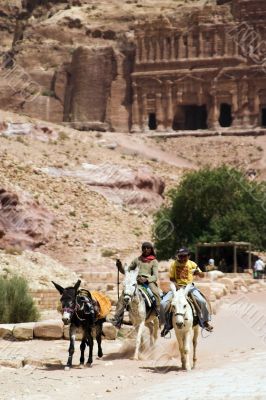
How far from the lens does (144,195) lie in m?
60.2

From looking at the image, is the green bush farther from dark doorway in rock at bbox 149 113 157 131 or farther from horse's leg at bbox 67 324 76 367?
dark doorway in rock at bbox 149 113 157 131

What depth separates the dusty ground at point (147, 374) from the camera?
48.1 ft

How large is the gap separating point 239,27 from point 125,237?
3934 cm

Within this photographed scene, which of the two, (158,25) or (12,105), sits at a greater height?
(158,25)

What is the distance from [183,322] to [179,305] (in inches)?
12.1

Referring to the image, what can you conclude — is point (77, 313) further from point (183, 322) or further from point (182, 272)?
point (183, 322)

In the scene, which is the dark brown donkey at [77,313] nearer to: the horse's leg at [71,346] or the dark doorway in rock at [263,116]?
the horse's leg at [71,346]

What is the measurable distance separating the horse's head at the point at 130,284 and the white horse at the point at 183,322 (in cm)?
105

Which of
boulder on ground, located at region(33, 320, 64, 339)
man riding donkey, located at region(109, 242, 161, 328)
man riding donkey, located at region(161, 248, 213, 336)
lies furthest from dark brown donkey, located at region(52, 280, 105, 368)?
boulder on ground, located at region(33, 320, 64, 339)

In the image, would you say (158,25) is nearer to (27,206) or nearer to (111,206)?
(111,206)

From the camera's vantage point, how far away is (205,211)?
169 ft

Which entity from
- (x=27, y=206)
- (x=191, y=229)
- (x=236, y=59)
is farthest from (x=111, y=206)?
(x=236, y=59)

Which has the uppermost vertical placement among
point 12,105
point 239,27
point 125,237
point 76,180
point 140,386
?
point 239,27

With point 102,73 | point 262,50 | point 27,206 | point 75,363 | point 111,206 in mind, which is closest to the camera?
point 75,363
